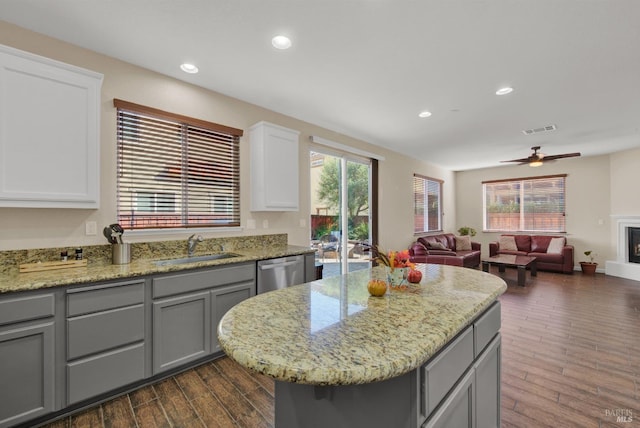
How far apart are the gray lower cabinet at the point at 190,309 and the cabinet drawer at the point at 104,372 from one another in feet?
0.43

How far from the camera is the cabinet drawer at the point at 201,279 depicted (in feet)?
7.32

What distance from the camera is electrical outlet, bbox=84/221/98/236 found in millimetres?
2428

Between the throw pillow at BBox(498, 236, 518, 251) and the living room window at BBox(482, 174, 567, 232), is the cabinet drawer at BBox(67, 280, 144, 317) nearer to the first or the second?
the throw pillow at BBox(498, 236, 518, 251)

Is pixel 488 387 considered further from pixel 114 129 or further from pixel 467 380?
pixel 114 129

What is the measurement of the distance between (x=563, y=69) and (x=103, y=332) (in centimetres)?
447

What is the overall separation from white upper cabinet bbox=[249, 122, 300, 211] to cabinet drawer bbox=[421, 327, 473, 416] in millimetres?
2571

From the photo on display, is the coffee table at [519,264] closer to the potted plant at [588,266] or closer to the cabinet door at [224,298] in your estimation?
the potted plant at [588,266]

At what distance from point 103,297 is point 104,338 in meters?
0.28

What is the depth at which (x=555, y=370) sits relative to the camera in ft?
8.11

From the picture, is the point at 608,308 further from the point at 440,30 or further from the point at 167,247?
the point at 167,247

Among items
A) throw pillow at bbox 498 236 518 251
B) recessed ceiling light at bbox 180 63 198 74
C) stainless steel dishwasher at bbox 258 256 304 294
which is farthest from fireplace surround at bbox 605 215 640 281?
recessed ceiling light at bbox 180 63 198 74

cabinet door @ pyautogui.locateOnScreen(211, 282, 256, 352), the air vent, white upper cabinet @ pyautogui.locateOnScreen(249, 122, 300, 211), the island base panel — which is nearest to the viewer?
the island base panel

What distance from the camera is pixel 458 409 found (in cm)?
121

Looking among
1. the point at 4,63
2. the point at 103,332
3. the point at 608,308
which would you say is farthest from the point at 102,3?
the point at 608,308
